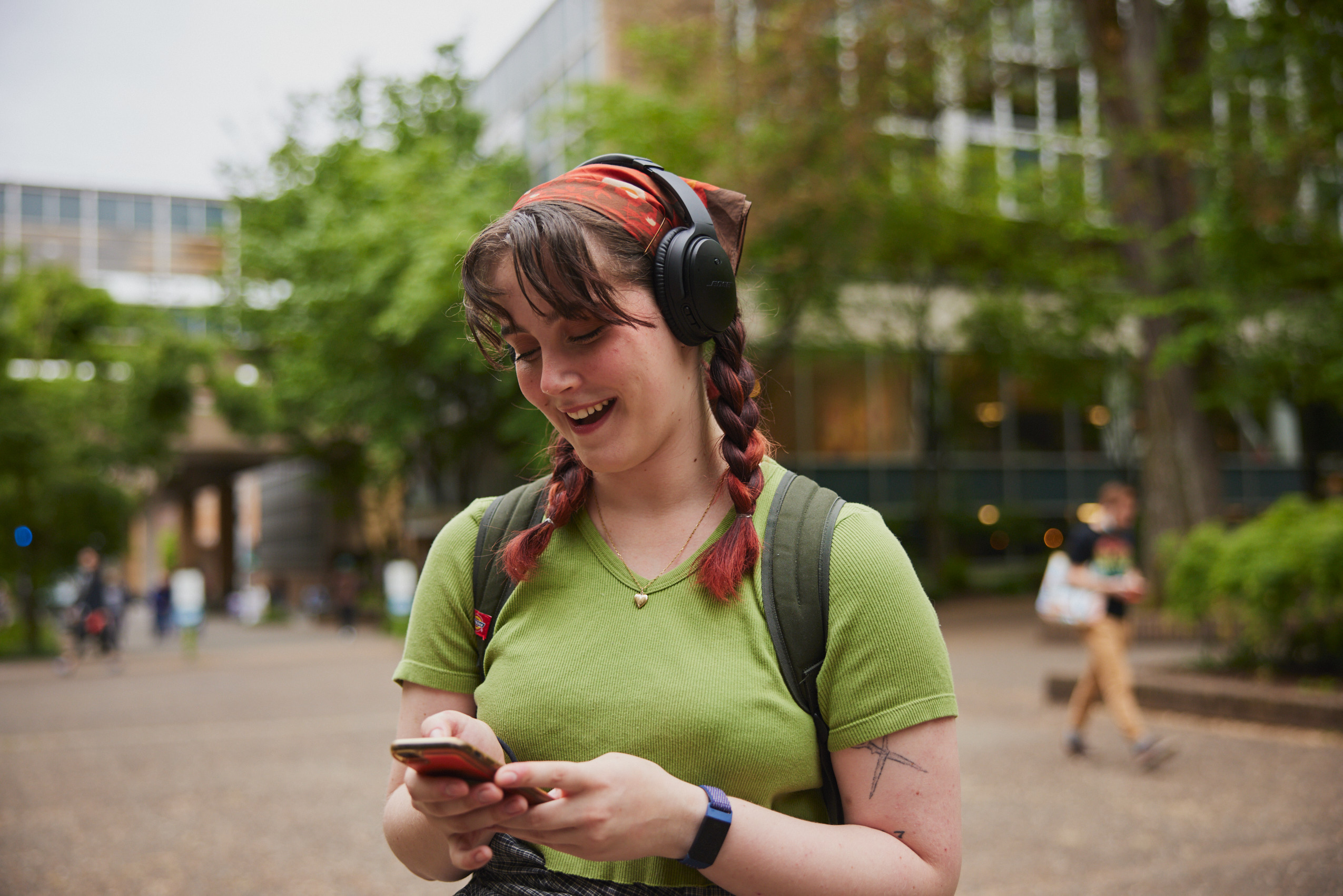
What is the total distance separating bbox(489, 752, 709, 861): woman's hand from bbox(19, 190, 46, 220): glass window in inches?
2557

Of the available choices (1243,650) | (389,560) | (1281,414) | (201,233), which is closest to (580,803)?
(1243,650)

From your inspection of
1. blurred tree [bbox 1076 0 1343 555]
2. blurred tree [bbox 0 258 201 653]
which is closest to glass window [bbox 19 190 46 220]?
blurred tree [bbox 0 258 201 653]

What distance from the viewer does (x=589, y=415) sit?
1.55 metres

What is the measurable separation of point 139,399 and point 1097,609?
27.2 metres

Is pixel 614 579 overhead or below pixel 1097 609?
overhead

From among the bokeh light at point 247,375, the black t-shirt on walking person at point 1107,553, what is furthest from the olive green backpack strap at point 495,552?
the bokeh light at point 247,375

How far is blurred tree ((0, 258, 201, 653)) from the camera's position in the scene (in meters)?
20.5

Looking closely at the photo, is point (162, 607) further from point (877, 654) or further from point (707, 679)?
point (877, 654)

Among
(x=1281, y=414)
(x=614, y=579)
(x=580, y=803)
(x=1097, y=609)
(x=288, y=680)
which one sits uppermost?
(x=1281, y=414)

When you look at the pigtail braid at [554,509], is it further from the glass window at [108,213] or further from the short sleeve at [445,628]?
the glass window at [108,213]

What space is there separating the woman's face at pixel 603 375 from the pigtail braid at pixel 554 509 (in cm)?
9

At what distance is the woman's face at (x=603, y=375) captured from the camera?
58.9 inches

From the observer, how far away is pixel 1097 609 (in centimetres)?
799

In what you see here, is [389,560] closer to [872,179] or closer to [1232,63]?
[872,179]
